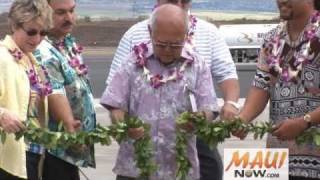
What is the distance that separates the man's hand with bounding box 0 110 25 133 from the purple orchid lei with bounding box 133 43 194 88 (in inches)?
28.2

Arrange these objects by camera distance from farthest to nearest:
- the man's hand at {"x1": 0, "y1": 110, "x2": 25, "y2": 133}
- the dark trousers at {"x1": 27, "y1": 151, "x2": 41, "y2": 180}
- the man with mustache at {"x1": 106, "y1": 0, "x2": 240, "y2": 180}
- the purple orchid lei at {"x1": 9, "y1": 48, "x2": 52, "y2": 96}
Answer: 1. the man with mustache at {"x1": 106, "y1": 0, "x2": 240, "y2": 180}
2. the dark trousers at {"x1": 27, "y1": 151, "x2": 41, "y2": 180}
3. the purple orchid lei at {"x1": 9, "y1": 48, "x2": 52, "y2": 96}
4. the man's hand at {"x1": 0, "y1": 110, "x2": 25, "y2": 133}

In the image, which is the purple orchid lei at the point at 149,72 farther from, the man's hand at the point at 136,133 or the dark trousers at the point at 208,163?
the dark trousers at the point at 208,163

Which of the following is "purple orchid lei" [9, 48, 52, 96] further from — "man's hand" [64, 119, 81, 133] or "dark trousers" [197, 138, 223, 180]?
"dark trousers" [197, 138, 223, 180]

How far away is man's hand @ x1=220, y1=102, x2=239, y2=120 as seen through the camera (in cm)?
526

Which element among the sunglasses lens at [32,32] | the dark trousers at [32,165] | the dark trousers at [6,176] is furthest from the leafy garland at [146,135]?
the sunglasses lens at [32,32]

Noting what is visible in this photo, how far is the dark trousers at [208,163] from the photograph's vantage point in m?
5.82

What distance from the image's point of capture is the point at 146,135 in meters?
4.73

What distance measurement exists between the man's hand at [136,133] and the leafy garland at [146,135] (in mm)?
16

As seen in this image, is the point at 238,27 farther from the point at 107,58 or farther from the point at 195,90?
the point at 195,90

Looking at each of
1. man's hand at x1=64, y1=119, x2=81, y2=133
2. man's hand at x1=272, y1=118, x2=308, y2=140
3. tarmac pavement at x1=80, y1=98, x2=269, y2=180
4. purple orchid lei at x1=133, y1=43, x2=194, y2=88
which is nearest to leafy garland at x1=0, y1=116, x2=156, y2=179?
purple orchid lei at x1=133, y1=43, x2=194, y2=88

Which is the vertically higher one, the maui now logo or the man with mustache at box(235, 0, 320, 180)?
the man with mustache at box(235, 0, 320, 180)

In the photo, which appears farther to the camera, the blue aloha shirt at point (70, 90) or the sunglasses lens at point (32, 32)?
the blue aloha shirt at point (70, 90)

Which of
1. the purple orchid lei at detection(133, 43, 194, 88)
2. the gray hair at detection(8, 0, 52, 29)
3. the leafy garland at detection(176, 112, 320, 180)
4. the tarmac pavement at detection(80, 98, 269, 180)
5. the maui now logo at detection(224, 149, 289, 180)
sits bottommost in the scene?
the tarmac pavement at detection(80, 98, 269, 180)

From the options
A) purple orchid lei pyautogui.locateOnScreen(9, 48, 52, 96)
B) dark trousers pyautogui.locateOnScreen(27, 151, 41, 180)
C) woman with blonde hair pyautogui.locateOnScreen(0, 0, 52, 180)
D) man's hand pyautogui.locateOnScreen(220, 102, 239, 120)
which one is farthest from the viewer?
man's hand pyautogui.locateOnScreen(220, 102, 239, 120)
